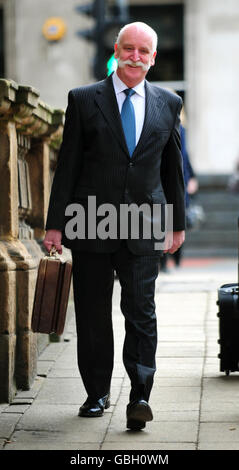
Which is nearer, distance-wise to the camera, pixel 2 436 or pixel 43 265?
pixel 2 436

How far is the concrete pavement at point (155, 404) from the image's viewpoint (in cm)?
469

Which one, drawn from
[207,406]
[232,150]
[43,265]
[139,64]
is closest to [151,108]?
[139,64]

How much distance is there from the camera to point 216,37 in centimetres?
2105

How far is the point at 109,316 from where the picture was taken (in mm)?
5301

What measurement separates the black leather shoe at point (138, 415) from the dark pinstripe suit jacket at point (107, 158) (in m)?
0.72

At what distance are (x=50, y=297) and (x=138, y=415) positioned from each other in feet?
2.31

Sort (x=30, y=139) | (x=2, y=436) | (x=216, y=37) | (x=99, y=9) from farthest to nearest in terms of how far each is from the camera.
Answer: (x=216, y=37), (x=99, y=9), (x=30, y=139), (x=2, y=436)

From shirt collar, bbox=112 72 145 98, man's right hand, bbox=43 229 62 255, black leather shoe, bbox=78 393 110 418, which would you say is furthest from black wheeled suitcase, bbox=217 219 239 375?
shirt collar, bbox=112 72 145 98

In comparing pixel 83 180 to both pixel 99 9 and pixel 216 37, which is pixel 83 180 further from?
pixel 216 37

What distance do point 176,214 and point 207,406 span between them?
97 centimetres

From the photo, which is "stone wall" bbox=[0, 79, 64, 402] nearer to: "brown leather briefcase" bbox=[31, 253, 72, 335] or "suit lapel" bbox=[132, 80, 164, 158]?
"brown leather briefcase" bbox=[31, 253, 72, 335]

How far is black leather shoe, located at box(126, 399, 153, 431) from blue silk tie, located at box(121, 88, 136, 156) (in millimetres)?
1179

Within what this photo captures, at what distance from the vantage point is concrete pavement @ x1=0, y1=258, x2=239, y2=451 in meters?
4.69

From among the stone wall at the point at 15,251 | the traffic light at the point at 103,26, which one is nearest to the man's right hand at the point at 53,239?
the stone wall at the point at 15,251
